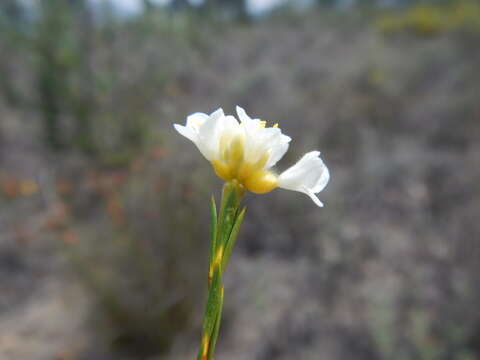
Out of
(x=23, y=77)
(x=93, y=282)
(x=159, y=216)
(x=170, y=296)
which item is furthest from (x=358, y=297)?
(x=23, y=77)

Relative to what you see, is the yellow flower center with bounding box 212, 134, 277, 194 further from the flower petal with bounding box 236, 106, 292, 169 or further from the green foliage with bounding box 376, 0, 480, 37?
the green foliage with bounding box 376, 0, 480, 37

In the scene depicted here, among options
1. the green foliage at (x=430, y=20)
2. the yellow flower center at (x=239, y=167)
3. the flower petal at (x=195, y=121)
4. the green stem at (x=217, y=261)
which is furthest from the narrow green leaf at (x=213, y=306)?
the green foliage at (x=430, y=20)

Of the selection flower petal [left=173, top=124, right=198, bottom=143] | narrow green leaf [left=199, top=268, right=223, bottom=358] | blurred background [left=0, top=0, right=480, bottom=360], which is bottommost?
narrow green leaf [left=199, top=268, right=223, bottom=358]

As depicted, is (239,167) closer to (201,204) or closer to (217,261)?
(217,261)

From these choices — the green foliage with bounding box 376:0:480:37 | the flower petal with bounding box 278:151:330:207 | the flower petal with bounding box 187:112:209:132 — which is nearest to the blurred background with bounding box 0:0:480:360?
the flower petal with bounding box 278:151:330:207

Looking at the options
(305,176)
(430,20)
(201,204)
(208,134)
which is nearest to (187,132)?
(208,134)

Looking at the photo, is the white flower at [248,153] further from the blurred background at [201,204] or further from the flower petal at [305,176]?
the blurred background at [201,204]

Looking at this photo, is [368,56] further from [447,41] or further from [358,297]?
[358,297]
